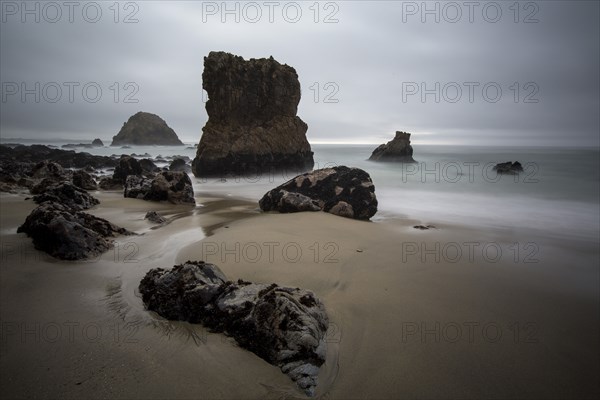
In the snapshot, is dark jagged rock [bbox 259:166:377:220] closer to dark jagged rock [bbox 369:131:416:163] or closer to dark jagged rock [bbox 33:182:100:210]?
dark jagged rock [bbox 33:182:100:210]

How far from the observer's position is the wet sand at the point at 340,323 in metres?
2.28

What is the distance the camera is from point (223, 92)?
1067 inches

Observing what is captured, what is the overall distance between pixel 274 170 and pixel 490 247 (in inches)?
912

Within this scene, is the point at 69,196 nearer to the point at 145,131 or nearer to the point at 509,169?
the point at 509,169

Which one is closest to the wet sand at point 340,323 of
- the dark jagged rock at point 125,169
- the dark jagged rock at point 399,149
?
the dark jagged rock at point 125,169

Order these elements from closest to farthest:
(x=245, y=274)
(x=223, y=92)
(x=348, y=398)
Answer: (x=348, y=398)
(x=245, y=274)
(x=223, y=92)

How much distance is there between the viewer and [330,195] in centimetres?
894

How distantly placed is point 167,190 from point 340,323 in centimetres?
893

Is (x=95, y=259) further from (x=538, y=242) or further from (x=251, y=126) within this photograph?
(x=251, y=126)

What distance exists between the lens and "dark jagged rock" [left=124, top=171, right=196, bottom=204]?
10281 millimetres

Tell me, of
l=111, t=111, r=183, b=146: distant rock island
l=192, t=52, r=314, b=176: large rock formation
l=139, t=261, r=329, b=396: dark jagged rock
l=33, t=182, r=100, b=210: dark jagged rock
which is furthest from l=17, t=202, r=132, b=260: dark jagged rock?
l=111, t=111, r=183, b=146: distant rock island

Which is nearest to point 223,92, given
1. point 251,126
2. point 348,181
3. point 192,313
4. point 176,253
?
point 251,126

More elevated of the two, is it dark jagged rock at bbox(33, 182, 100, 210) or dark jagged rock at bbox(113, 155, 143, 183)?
dark jagged rock at bbox(113, 155, 143, 183)

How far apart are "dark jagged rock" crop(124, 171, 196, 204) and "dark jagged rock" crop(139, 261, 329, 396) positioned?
737 centimetres
